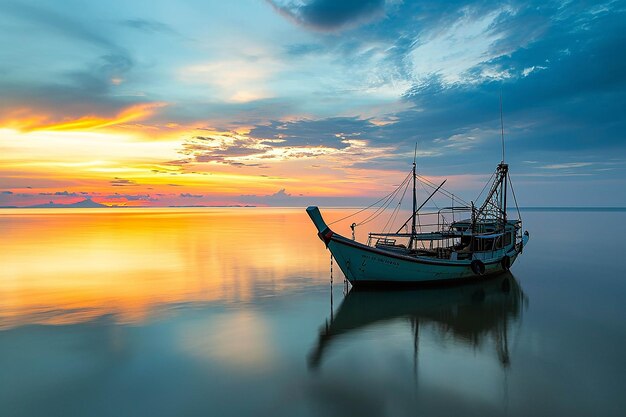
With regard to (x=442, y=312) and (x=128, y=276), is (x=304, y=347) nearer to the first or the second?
(x=442, y=312)

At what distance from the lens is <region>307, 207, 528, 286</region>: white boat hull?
2600 cm

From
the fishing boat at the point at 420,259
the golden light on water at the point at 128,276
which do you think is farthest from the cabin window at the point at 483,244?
Result: the golden light on water at the point at 128,276

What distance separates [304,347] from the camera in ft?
55.9

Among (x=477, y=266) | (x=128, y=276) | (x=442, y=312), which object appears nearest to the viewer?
(x=442, y=312)

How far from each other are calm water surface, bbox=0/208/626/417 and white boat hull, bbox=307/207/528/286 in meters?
1.21

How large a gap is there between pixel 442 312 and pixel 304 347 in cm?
1016

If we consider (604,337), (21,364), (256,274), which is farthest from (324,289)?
(21,364)

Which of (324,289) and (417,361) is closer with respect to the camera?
(417,361)

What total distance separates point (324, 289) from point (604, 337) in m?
17.5

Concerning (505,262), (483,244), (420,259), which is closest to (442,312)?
(420,259)

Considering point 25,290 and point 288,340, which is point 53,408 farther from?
point 25,290

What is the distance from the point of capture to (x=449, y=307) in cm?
2395

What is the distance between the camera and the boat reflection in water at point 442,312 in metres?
18.4

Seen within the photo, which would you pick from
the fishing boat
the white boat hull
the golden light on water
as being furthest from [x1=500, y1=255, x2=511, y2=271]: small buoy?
the golden light on water
